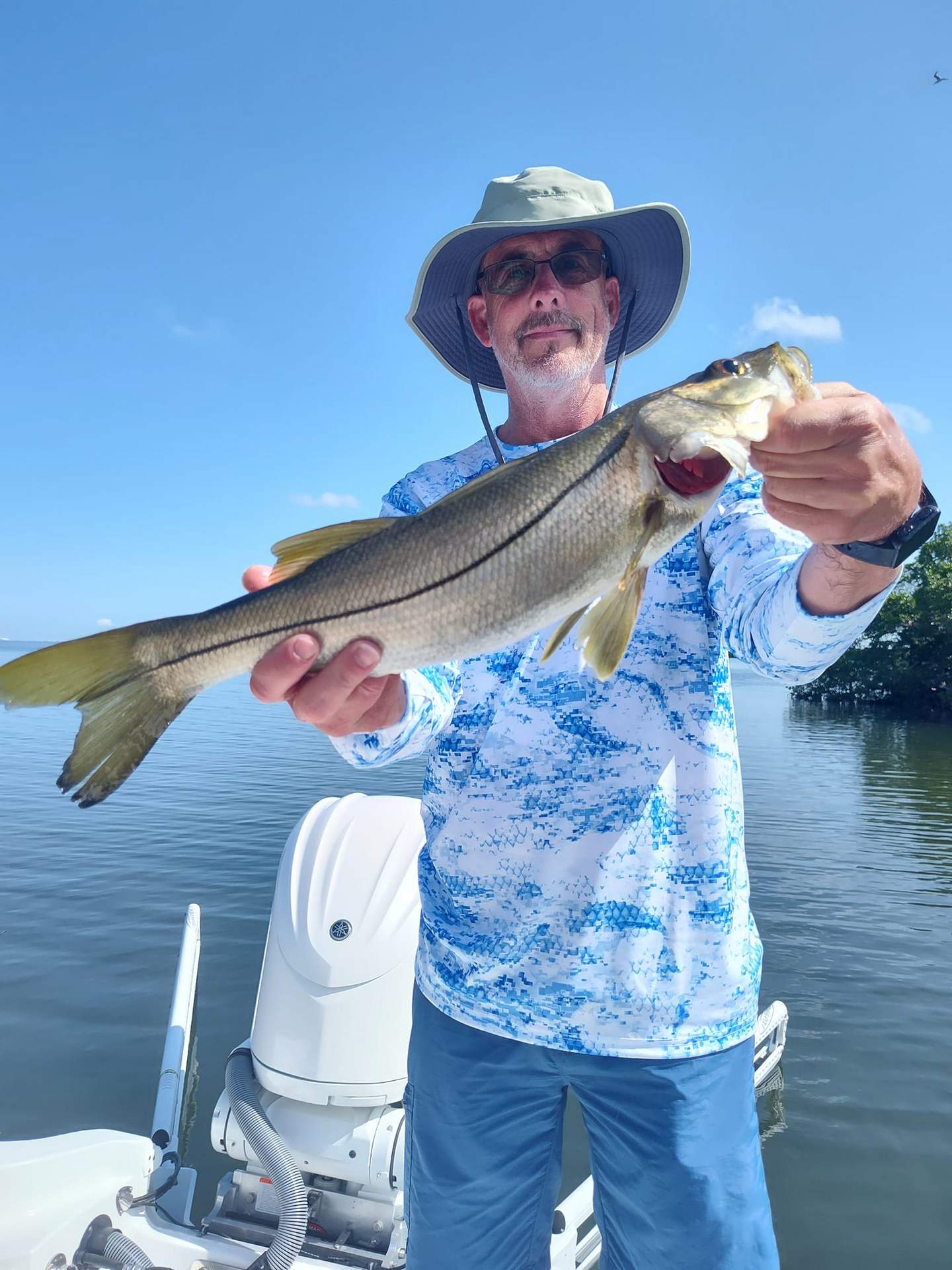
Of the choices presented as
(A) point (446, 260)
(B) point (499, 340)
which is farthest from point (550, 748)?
(A) point (446, 260)

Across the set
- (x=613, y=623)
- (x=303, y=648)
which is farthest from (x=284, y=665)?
(x=613, y=623)

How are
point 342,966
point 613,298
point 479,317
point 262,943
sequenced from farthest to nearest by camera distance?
1. point 262,943
2. point 342,966
3. point 479,317
4. point 613,298

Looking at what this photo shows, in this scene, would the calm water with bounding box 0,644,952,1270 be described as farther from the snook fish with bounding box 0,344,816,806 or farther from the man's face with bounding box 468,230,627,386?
the man's face with bounding box 468,230,627,386

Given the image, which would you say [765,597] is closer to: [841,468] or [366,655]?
[841,468]

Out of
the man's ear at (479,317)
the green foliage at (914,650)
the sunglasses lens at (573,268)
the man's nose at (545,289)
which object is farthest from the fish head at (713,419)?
the green foliage at (914,650)

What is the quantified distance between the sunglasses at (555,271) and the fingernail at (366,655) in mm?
1957

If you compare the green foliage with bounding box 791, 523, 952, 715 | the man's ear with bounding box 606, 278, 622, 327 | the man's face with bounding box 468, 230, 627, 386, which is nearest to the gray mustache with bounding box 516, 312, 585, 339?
the man's face with bounding box 468, 230, 627, 386

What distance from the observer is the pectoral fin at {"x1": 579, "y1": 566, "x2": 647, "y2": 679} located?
2090mm

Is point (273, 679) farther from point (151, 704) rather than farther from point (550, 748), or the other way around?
point (550, 748)

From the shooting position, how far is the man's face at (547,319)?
10.3 feet

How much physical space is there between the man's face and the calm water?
7087 millimetres

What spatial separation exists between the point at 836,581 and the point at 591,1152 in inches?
78.6

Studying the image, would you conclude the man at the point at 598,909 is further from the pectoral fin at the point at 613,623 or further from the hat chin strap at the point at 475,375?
the hat chin strap at the point at 475,375

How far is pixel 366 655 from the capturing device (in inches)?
83.6
